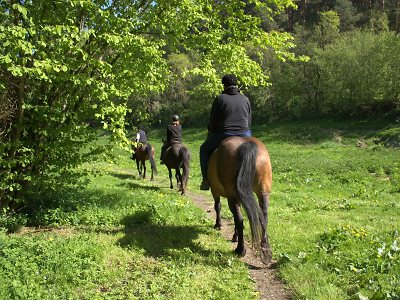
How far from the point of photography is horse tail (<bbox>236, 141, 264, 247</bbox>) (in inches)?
253

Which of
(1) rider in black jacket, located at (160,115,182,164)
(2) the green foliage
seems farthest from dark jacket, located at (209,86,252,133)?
(1) rider in black jacket, located at (160,115,182,164)

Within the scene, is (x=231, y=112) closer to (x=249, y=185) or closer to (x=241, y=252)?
(x=249, y=185)

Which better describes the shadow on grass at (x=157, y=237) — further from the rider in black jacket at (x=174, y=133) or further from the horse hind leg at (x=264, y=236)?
the rider in black jacket at (x=174, y=133)

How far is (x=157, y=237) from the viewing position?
27.0ft

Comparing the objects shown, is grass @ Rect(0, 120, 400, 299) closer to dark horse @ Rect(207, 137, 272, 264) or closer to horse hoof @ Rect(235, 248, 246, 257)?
horse hoof @ Rect(235, 248, 246, 257)

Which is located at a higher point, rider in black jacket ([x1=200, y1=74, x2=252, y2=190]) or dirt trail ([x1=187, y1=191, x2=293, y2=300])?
rider in black jacket ([x1=200, y1=74, x2=252, y2=190])

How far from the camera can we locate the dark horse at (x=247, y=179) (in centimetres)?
653

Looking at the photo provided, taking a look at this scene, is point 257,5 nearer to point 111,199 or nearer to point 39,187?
point 111,199

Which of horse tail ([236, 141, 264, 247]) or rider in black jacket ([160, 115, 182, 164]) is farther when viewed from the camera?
rider in black jacket ([160, 115, 182, 164])

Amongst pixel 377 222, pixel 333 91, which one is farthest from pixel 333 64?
pixel 377 222

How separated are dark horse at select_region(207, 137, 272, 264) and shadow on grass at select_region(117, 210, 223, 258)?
1.13 m

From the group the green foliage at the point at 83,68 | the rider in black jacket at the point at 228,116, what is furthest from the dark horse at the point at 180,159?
the rider in black jacket at the point at 228,116

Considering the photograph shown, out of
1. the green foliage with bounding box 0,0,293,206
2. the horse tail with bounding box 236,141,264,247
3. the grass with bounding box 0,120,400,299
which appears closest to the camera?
the grass with bounding box 0,120,400,299

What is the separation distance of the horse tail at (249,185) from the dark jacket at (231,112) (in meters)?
1.00
